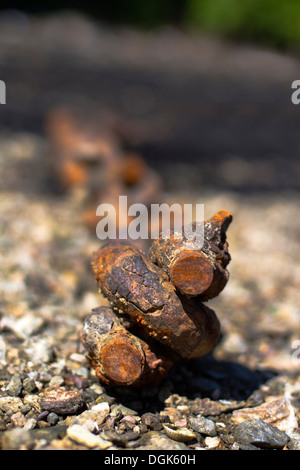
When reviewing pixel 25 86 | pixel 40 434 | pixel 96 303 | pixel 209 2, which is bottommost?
pixel 40 434

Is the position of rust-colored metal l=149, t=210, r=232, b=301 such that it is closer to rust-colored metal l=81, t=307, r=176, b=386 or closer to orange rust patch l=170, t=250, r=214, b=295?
orange rust patch l=170, t=250, r=214, b=295

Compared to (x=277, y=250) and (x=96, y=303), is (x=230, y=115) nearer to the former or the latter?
(x=277, y=250)

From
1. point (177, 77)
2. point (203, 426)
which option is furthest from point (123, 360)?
point (177, 77)

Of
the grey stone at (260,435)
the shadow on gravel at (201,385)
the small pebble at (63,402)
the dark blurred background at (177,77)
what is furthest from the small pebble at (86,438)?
the dark blurred background at (177,77)

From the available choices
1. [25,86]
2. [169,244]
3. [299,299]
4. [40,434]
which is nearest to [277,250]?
[299,299]

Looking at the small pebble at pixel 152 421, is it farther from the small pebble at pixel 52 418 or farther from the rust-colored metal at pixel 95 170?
the rust-colored metal at pixel 95 170

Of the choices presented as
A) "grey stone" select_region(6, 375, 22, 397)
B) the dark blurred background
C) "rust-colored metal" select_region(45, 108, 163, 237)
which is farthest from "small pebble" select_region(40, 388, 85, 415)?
the dark blurred background
